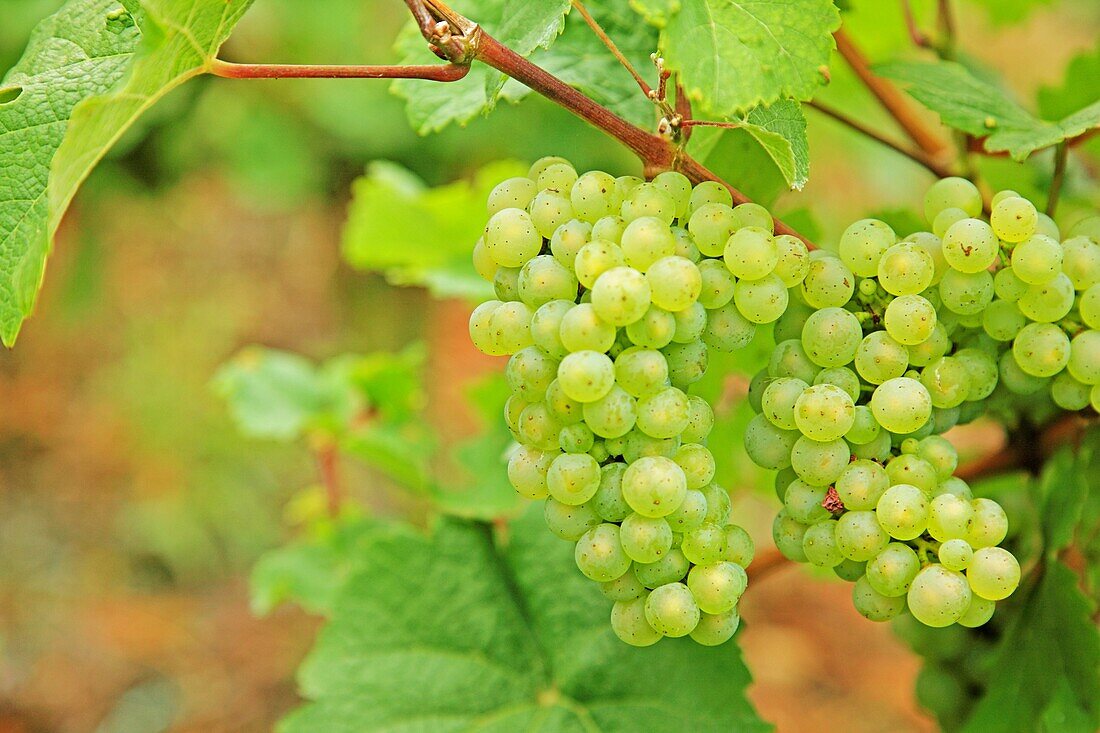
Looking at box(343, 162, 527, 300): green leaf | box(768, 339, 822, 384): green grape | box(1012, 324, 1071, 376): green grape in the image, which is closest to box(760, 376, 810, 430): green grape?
box(768, 339, 822, 384): green grape

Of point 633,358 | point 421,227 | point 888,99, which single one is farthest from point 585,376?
point 421,227

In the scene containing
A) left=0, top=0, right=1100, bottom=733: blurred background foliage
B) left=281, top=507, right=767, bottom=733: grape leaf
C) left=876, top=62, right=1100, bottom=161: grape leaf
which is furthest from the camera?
left=0, top=0, right=1100, bottom=733: blurred background foliage

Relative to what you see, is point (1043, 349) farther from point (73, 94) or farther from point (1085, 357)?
point (73, 94)

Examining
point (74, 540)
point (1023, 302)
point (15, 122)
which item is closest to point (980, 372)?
point (1023, 302)

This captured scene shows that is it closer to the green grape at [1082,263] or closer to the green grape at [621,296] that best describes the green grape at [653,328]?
the green grape at [621,296]

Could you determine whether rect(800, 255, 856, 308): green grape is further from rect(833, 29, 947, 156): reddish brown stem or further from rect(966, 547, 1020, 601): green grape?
rect(833, 29, 947, 156): reddish brown stem

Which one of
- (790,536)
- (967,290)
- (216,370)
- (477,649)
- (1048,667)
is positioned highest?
(967,290)

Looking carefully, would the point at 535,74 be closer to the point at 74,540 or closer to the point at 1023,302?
the point at 1023,302
